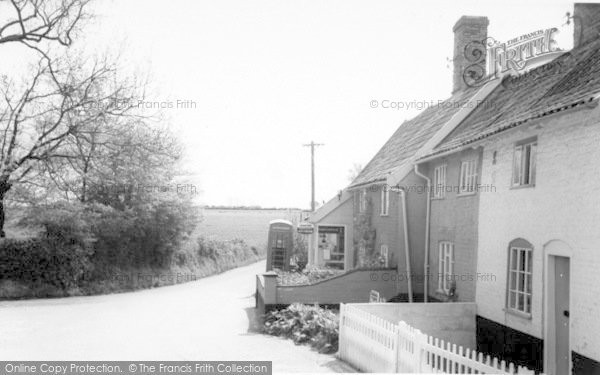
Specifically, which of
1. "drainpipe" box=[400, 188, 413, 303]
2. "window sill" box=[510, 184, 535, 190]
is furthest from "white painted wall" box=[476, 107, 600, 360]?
"drainpipe" box=[400, 188, 413, 303]

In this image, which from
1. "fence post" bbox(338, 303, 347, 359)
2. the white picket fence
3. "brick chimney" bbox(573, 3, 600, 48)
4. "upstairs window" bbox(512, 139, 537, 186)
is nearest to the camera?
the white picket fence

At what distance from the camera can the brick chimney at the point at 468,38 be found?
20.5 metres

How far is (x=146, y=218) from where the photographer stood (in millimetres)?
28406

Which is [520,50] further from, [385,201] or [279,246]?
[279,246]

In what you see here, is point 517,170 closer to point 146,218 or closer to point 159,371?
point 159,371

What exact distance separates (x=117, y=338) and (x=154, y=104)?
10.5 meters

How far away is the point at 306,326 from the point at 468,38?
495 inches

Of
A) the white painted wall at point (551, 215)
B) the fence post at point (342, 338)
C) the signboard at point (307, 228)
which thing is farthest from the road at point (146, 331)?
the signboard at point (307, 228)

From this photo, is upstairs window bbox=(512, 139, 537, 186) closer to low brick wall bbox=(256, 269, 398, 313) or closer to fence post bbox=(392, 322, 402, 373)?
fence post bbox=(392, 322, 402, 373)

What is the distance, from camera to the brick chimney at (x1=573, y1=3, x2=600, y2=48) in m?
15.0

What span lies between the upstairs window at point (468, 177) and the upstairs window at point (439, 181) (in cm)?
130

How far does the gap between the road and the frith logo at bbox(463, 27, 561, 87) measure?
10664 mm

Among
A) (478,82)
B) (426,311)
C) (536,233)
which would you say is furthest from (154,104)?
(536,233)

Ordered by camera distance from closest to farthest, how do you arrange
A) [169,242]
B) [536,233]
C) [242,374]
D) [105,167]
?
1. [242,374]
2. [536,233]
3. [105,167]
4. [169,242]
